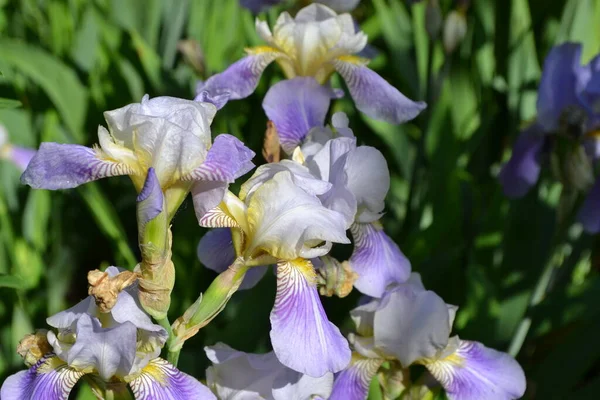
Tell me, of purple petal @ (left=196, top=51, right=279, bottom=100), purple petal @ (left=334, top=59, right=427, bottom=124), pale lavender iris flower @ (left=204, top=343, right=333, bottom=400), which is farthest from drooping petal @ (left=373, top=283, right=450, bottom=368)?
purple petal @ (left=196, top=51, right=279, bottom=100)

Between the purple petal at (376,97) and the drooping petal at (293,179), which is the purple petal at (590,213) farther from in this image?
the drooping petal at (293,179)

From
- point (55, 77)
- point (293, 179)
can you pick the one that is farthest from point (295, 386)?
point (55, 77)

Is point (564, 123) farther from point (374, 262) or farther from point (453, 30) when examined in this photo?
point (374, 262)

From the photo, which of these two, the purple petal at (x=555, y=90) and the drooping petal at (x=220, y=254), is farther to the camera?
the purple petal at (x=555, y=90)

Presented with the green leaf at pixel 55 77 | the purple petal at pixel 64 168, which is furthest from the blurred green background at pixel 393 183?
the purple petal at pixel 64 168

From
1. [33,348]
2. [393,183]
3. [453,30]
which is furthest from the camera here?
[393,183]

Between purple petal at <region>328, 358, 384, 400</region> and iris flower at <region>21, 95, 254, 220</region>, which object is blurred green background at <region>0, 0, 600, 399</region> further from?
iris flower at <region>21, 95, 254, 220</region>
